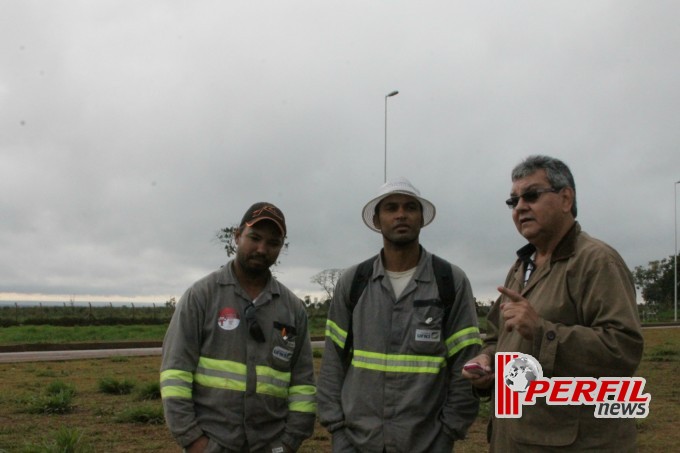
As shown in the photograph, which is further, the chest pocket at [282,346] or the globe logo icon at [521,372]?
the chest pocket at [282,346]

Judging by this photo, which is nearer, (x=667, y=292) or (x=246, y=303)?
(x=246, y=303)

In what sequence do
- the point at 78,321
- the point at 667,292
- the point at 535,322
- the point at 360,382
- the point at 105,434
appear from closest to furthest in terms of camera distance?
1. the point at 535,322
2. the point at 360,382
3. the point at 105,434
4. the point at 78,321
5. the point at 667,292

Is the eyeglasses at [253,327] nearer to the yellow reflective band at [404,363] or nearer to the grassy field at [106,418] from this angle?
the yellow reflective band at [404,363]

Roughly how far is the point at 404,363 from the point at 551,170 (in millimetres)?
1198

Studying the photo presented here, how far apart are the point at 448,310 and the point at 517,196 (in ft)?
2.31

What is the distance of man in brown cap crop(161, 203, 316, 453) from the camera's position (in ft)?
11.8

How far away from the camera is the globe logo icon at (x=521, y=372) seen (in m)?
3.04

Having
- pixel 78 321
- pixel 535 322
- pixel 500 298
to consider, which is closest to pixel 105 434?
pixel 500 298

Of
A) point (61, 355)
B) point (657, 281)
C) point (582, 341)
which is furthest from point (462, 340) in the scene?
point (657, 281)

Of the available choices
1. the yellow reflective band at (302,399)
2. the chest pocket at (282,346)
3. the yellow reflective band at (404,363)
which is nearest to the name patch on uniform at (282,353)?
the chest pocket at (282,346)

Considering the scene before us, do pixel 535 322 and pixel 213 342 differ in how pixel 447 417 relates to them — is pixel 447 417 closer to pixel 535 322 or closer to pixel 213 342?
pixel 535 322

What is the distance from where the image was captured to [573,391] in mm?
2973

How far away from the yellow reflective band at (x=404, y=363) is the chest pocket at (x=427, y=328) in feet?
0.13

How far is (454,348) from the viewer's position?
11.9ft
